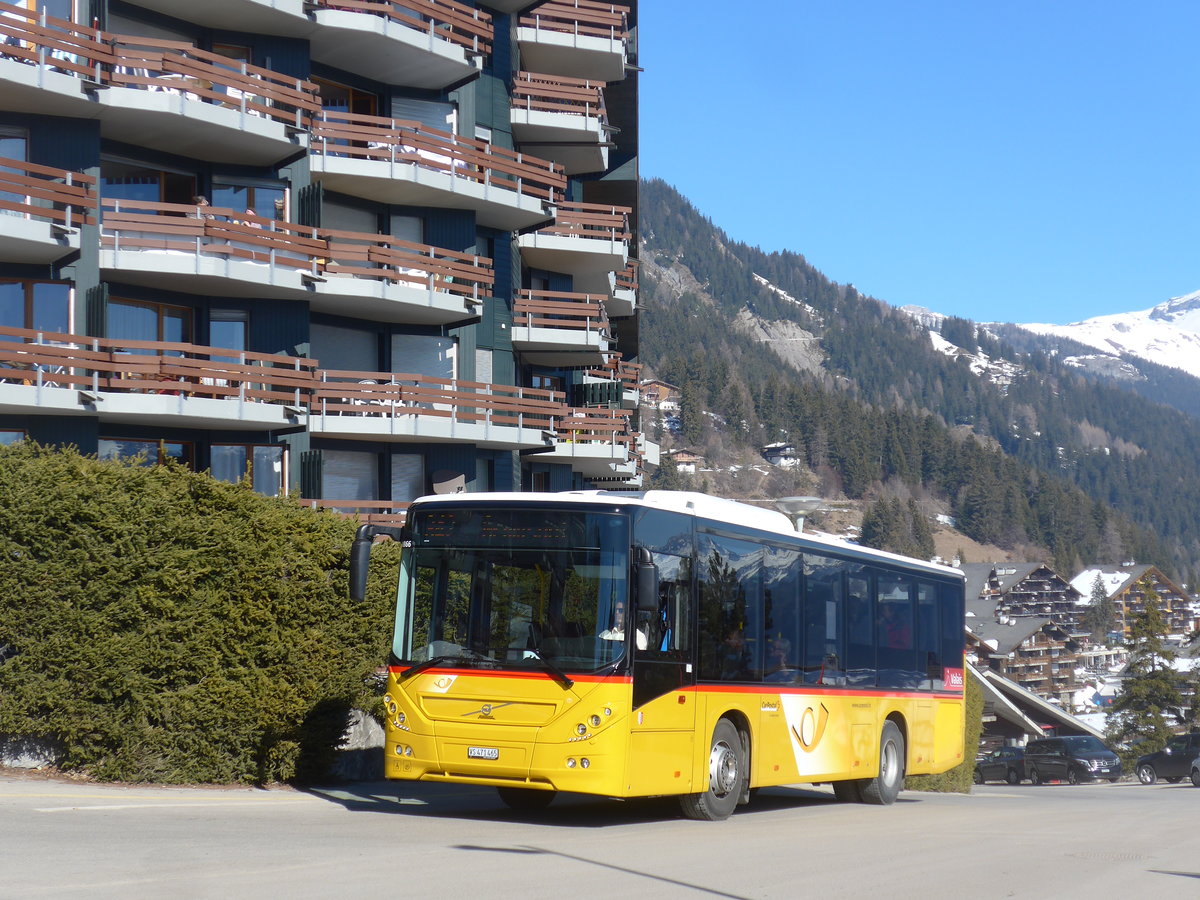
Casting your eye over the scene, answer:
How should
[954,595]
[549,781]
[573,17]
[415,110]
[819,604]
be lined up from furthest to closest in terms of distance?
[573,17]
[415,110]
[954,595]
[819,604]
[549,781]

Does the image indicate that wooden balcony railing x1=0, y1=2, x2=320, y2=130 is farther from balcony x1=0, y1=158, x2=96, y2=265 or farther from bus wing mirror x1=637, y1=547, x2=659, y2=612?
bus wing mirror x1=637, y1=547, x2=659, y2=612

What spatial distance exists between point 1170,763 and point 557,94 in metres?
33.1

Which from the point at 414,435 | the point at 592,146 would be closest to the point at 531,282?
the point at 592,146

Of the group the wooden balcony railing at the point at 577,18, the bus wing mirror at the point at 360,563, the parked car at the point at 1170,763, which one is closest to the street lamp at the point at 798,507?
the bus wing mirror at the point at 360,563

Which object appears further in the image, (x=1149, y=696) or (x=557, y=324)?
(x=1149, y=696)

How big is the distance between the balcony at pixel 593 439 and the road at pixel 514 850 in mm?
22557

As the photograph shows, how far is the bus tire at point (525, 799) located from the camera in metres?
15.7

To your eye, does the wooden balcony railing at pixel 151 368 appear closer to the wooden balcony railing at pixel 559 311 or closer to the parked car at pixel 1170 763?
the wooden balcony railing at pixel 559 311

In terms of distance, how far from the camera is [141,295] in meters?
29.5

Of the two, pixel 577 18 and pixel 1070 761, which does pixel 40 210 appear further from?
pixel 1070 761

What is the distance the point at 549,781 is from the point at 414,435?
20.2 m

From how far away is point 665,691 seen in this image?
44.8 ft

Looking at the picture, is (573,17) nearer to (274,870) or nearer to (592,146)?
(592,146)

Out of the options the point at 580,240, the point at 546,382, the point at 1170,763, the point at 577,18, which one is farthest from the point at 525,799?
the point at 1170,763
